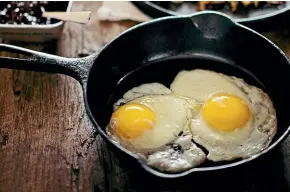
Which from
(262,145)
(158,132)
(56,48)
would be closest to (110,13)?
(56,48)

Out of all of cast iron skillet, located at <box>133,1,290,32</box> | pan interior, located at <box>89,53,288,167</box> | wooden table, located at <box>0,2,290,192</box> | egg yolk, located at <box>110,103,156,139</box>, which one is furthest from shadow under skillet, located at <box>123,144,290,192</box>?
cast iron skillet, located at <box>133,1,290,32</box>

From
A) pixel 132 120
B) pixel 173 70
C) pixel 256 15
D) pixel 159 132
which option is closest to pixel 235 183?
pixel 159 132

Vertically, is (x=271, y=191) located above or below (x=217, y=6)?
below

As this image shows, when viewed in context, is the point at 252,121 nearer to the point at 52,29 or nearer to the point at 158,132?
the point at 158,132

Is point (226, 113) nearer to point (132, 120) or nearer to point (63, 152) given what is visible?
point (132, 120)

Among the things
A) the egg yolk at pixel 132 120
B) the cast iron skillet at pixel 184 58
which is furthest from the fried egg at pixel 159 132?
the cast iron skillet at pixel 184 58
